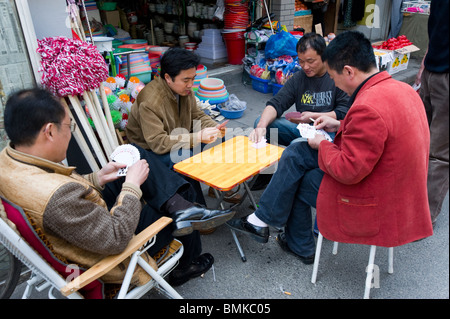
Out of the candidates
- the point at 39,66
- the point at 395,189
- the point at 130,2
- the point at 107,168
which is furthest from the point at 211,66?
the point at 395,189

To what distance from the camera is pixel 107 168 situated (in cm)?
204

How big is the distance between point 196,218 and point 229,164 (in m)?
0.48

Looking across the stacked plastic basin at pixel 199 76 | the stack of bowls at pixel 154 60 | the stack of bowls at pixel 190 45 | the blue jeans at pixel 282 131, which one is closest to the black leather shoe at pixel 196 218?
the blue jeans at pixel 282 131

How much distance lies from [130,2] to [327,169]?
723 centimetres

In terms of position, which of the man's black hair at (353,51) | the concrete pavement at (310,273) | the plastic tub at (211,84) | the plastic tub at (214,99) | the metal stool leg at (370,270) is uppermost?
the man's black hair at (353,51)

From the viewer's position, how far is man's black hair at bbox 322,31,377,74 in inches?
71.2

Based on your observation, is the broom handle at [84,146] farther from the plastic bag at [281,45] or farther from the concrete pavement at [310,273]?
the plastic bag at [281,45]

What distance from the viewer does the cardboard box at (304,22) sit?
22.9 ft

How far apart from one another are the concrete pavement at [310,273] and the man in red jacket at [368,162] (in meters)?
0.47

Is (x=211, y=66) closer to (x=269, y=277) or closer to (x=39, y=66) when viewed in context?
(x=39, y=66)

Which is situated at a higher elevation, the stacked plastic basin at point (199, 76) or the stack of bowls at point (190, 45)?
the stack of bowls at point (190, 45)

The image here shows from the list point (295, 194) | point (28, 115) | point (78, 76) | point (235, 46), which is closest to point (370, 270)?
point (295, 194)

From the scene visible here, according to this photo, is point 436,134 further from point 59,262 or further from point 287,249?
point 59,262
